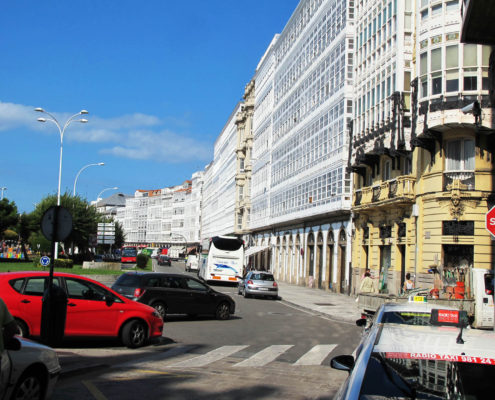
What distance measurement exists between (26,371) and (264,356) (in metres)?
7.02

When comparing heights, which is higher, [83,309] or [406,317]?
[406,317]

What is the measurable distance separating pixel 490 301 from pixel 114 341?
48.3ft

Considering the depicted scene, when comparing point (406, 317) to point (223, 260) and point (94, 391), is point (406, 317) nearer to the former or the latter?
point (94, 391)

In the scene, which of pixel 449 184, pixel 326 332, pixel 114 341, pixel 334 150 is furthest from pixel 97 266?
pixel 114 341

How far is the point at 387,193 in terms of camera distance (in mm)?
34344

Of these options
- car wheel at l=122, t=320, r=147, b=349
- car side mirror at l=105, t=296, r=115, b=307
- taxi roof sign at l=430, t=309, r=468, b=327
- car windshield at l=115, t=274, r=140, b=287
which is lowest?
car wheel at l=122, t=320, r=147, b=349

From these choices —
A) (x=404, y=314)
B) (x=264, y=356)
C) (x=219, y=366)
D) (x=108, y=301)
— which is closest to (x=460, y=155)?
(x=264, y=356)

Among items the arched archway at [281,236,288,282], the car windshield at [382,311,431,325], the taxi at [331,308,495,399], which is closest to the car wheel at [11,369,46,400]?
the taxi at [331,308,495,399]

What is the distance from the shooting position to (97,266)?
51.3 metres

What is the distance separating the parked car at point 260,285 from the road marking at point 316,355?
20475 mm

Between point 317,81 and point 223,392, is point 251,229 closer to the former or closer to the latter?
point 317,81

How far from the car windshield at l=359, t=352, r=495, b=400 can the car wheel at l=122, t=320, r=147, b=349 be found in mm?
10001

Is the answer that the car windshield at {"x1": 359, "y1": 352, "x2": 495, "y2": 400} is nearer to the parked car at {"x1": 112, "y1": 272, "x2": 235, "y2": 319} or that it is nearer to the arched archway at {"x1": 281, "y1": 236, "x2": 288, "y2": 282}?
the parked car at {"x1": 112, "y1": 272, "x2": 235, "y2": 319}

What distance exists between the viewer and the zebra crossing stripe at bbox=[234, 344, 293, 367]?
469 inches
